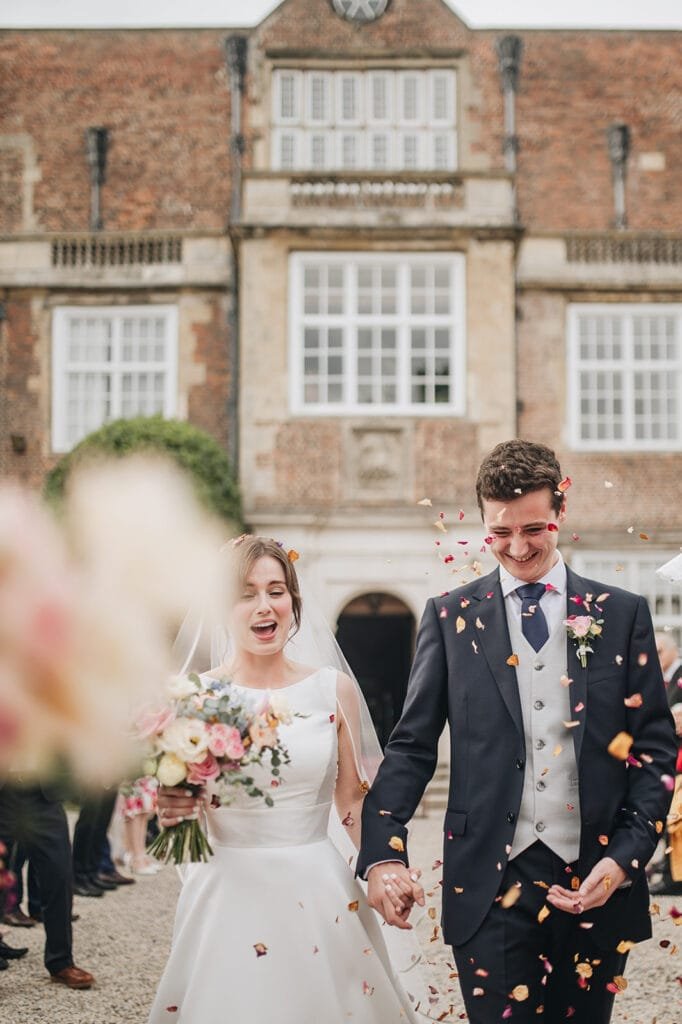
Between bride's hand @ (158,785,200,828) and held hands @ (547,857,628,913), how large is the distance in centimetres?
111

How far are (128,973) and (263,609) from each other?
341 cm

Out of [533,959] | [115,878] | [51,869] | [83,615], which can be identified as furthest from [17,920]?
[83,615]

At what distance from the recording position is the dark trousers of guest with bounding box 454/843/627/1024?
10.7 ft

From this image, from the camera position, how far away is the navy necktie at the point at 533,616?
350 centimetres

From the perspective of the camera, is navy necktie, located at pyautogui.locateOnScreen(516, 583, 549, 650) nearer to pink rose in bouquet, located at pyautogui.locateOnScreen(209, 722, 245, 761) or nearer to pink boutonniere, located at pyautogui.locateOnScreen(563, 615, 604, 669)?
pink boutonniere, located at pyautogui.locateOnScreen(563, 615, 604, 669)

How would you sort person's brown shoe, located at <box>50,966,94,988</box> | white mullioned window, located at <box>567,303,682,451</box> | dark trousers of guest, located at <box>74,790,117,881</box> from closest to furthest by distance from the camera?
person's brown shoe, located at <box>50,966,94,988</box> < dark trousers of guest, located at <box>74,790,117,881</box> < white mullioned window, located at <box>567,303,682,451</box>

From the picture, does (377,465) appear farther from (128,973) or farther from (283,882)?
(283,882)

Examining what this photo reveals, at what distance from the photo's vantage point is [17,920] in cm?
771

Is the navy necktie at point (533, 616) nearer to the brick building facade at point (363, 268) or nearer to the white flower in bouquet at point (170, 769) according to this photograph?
the white flower in bouquet at point (170, 769)

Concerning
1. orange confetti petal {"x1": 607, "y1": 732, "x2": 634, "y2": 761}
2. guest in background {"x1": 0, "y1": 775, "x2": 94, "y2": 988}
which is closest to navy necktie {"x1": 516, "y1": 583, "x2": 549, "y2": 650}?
orange confetti petal {"x1": 607, "y1": 732, "x2": 634, "y2": 761}

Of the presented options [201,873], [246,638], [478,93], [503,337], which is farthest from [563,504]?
[478,93]

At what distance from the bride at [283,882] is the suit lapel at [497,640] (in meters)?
0.66

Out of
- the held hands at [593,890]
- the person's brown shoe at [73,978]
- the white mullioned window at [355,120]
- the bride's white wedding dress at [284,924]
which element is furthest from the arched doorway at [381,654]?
the held hands at [593,890]

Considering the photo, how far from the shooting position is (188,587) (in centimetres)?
249
